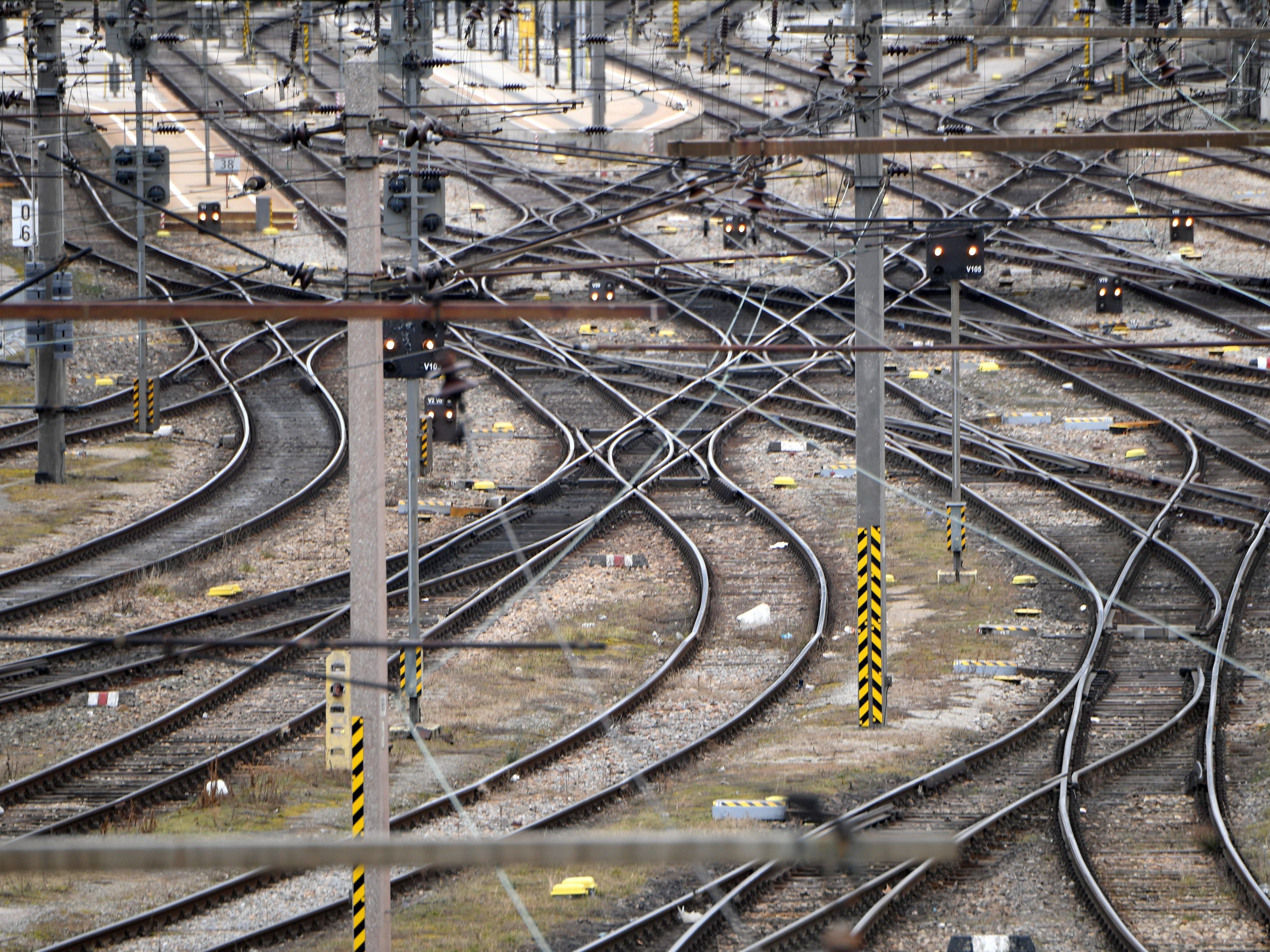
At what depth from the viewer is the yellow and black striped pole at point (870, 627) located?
1650 centimetres

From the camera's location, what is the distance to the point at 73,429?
99.9 feet

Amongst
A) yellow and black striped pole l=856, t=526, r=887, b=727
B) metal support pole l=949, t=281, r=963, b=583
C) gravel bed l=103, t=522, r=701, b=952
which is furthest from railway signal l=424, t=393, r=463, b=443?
metal support pole l=949, t=281, r=963, b=583

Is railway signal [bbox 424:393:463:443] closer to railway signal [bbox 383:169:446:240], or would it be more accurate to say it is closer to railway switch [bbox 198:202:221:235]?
railway signal [bbox 383:169:446:240]

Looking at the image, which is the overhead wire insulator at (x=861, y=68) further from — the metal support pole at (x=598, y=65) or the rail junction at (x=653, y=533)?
the metal support pole at (x=598, y=65)

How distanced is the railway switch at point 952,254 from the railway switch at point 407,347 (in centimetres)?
684

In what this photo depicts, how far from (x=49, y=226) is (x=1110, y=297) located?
1926cm

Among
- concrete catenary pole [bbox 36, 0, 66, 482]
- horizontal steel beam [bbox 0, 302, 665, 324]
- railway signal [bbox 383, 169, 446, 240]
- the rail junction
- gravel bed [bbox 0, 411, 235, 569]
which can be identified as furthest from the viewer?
concrete catenary pole [bbox 36, 0, 66, 482]

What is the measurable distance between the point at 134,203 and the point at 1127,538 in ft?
94.2

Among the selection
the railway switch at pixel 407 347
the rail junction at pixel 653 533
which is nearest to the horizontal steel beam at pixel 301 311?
the rail junction at pixel 653 533

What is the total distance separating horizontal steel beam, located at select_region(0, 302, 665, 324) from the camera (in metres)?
6.75

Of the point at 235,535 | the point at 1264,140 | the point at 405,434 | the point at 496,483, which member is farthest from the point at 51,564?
the point at 1264,140

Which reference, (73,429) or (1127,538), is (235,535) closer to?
(73,429)

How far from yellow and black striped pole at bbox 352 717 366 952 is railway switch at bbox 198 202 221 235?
2916 cm

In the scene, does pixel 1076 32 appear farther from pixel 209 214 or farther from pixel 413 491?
pixel 209 214
